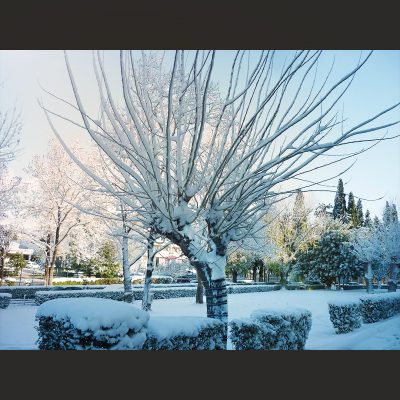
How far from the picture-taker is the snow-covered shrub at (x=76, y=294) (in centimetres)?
1103

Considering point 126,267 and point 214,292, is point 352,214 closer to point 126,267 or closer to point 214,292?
point 126,267

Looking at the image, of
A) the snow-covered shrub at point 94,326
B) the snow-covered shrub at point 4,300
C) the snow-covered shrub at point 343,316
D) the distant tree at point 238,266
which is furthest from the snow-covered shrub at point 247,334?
the distant tree at point 238,266

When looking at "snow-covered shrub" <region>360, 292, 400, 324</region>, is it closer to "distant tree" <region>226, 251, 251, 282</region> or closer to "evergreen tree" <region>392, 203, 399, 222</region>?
"evergreen tree" <region>392, 203, 399, 222</region>

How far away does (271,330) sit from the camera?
14.6 ft

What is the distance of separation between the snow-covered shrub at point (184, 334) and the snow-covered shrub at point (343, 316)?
4.47 m

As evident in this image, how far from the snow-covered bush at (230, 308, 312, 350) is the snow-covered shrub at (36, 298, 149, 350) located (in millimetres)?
1641

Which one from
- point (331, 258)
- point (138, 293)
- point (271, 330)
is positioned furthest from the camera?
point (331, 258)

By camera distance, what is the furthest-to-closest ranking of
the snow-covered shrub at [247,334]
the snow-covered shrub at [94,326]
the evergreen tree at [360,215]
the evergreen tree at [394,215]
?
the evergreen tree at [360,215] → the evergreen tree at [394,215] → the snow-covered shrub at [247,334] → the snow-covered shrub at [94,326]

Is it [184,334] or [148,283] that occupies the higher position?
[184,334]

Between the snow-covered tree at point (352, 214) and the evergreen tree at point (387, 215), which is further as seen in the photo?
the snow-covered tree at point (352, 214)

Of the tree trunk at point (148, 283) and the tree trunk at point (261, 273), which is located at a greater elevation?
the tree trunk at point (148, 283)

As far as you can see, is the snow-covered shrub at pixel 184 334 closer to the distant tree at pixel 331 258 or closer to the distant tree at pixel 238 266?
the distant tree at pixel 238 266

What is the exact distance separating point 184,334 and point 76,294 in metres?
9.43

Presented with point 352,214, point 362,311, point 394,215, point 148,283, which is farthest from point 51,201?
point 352,214
